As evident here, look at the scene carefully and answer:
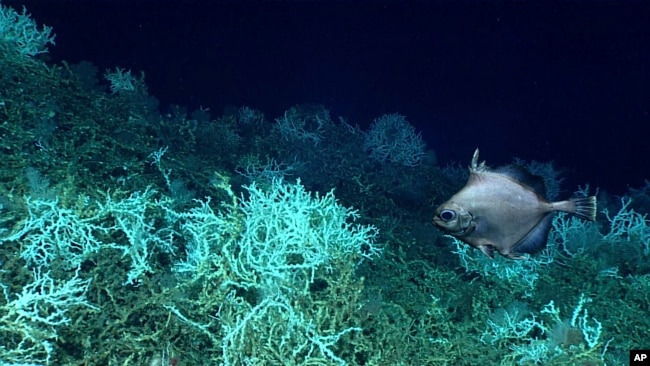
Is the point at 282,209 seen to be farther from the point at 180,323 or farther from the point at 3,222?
the point at 3,222

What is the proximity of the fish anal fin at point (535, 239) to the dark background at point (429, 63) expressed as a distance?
2005 centimetres

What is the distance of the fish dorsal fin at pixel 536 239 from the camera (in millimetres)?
3381

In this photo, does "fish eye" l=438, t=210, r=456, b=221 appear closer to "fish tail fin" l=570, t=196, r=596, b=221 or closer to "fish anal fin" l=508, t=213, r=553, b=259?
"fish anal fin" l=508, t=213, r=553, b=259

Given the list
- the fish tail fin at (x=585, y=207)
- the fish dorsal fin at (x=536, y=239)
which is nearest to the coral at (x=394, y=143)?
the fish dorsal fin at (x=536, y=239)

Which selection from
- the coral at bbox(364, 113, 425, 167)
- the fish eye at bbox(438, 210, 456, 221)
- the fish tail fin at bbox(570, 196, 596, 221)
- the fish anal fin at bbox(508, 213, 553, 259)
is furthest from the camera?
the coral at bbox(364, 113, 425, 167)

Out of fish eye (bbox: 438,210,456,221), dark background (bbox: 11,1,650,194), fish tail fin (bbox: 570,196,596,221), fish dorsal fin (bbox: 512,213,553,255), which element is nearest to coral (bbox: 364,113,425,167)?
fish dorsal fin (bbox: 512,213,553,255)

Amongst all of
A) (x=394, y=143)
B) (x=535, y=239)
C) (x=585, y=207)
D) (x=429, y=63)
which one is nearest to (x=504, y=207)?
(x=535, y=239)

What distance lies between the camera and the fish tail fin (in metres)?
3.24

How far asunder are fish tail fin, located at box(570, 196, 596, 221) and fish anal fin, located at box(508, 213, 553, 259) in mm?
192

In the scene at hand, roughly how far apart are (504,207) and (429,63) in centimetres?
3092

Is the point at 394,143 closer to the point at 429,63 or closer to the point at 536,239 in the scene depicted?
the point at 536,239

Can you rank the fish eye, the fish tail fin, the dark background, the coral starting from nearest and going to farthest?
the fish eye
the fish tail fin
the coral
the dark background

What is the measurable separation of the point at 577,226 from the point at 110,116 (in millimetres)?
5893

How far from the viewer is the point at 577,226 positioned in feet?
17.5
